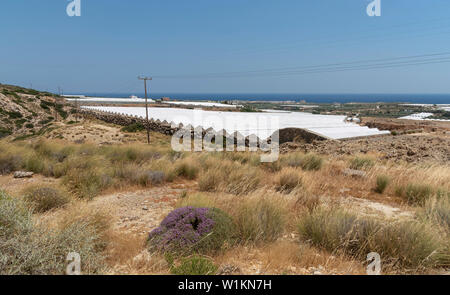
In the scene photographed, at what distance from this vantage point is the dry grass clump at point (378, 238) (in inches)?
116

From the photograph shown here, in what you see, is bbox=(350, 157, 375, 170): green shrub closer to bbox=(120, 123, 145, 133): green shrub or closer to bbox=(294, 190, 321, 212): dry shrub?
bbox=(294, 190, 321, 212): dry shrub

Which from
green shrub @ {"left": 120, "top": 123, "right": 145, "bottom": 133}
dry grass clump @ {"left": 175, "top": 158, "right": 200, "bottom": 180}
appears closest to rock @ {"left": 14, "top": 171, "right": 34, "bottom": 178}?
dry grass clump @ {"left": 175, "top": 158, "right": 200, "bottom": 180}

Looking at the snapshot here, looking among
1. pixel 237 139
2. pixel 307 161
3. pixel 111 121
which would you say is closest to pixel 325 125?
pixel 237 139

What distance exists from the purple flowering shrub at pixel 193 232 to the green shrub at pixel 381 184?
4804mm

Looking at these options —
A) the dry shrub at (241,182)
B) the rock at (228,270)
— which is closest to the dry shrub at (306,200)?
the dry shrub at (241,182)

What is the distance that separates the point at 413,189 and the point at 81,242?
22.2ft

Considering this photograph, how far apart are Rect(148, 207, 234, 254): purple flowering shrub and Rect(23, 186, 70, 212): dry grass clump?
234 cm

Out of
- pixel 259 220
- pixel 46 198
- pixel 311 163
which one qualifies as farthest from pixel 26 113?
pixel 259 220

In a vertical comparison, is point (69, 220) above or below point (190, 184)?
above

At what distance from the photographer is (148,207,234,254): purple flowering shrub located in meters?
3.19

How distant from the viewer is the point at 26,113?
46.3 metres

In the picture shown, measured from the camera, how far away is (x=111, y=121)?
3762cm

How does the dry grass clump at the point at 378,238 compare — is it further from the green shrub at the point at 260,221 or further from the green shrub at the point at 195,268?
the green shrub at the point at 195,268
